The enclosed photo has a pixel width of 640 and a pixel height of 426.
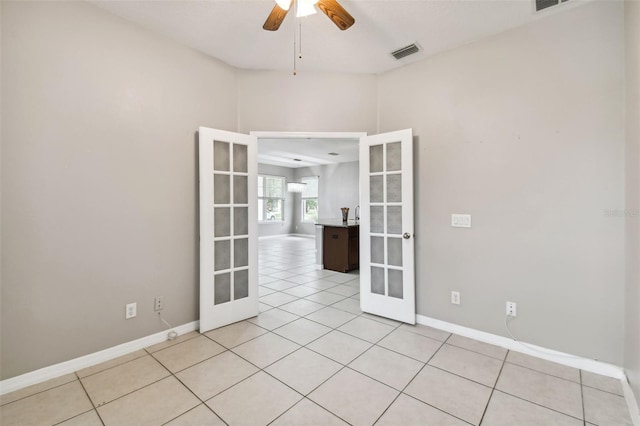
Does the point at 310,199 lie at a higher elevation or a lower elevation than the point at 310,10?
lower

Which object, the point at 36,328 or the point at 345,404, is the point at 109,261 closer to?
the point at 36,328

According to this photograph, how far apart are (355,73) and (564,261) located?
110 inches

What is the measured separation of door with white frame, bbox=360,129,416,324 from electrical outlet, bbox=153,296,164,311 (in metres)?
2.12

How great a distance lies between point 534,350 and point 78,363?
12.2 feet

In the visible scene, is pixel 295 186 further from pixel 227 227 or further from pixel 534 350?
pixel 534 350

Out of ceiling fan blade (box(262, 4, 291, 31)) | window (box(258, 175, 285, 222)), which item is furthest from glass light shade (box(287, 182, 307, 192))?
ceiling fan blade (box(262, 4, 291, 31))

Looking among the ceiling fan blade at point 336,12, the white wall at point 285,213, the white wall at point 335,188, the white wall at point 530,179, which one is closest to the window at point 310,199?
the white wall at point 335,188

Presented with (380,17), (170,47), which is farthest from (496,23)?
(170,47)

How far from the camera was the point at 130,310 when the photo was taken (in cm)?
248

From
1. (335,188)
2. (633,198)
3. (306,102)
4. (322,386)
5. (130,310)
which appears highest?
(306,102)

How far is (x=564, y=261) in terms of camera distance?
230 centimetres

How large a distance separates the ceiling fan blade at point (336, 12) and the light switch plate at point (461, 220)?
78.4 inches

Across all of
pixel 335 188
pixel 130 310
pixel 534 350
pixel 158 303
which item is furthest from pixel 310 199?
pixel 534 350

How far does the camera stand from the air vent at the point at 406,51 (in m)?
2.81
